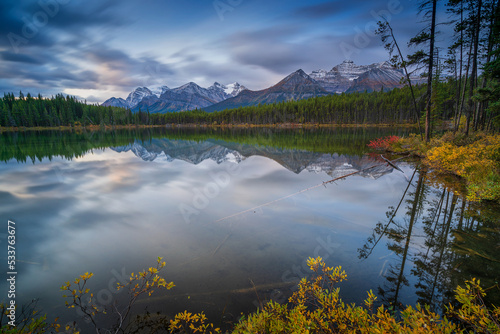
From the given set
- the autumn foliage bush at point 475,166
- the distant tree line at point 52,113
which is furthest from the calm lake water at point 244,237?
the distant tree line at point 52,113

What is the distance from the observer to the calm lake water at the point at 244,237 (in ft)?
18.6

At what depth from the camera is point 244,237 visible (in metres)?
8.41

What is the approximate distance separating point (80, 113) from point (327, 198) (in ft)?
678

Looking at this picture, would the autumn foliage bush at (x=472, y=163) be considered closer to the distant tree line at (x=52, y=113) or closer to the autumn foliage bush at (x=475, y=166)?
the autumn foliage bush at (x=475, y=166)

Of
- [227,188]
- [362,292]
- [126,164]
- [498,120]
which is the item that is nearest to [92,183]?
[126,164]

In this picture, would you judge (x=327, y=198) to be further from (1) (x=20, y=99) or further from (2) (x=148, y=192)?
(1) (x=20, y=99)

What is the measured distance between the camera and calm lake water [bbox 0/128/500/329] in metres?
5.68

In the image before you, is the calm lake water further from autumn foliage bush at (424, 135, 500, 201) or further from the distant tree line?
the distant tree line

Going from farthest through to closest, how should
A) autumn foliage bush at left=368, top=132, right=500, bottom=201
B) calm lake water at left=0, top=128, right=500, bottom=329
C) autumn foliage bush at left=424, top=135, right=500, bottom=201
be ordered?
autumn foliage bush at left=368, top=132, right=500, bottom=201 → autumn foliage bush at left=424, top=135, right=500, bottom=201 → calm lake water at left=0, top=128, right=500, bottom=329

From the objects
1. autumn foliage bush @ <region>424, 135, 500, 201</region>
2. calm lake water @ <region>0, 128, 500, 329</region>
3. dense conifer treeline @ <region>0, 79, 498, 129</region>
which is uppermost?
dense conifer treeline @ <region>0, 79, 498, 129</region>

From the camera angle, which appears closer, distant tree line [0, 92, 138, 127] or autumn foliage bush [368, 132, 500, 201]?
autumn foliage bush [368, 132, 500, 201]

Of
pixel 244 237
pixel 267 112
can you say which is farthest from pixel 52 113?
pixel 244 237

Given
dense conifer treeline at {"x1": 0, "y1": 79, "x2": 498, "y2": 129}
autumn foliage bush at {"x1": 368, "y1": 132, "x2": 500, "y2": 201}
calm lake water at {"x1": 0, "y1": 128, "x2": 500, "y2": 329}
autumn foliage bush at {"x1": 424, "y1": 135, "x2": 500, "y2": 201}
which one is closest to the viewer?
calm lake water at {"x1": 0, "y1": 128, "x2": 500, "y2": 329}

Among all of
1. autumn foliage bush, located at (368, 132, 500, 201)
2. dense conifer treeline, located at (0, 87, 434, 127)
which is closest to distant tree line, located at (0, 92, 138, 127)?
dense conifer treeline, located at (0, 87, 434, 127)
